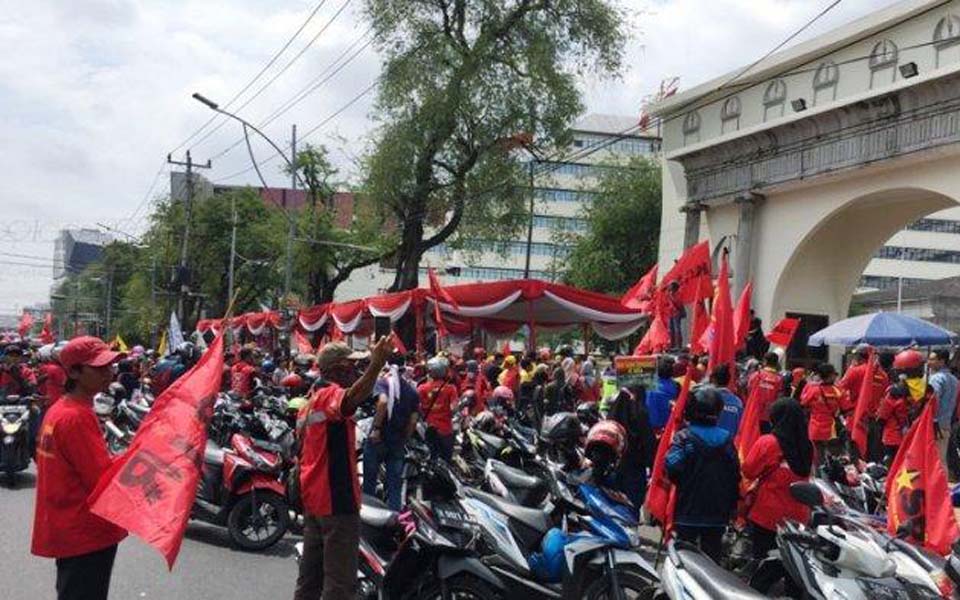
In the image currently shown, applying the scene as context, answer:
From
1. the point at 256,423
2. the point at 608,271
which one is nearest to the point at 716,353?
the point at 256,423

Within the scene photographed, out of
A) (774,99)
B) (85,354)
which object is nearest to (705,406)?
(85,354)

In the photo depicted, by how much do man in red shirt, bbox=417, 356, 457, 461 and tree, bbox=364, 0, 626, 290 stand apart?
14974 millimetres

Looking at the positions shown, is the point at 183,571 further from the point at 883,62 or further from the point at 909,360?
the point at 883,62

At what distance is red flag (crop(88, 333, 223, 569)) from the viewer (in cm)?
387

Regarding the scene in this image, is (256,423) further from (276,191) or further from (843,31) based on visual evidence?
(276,191)

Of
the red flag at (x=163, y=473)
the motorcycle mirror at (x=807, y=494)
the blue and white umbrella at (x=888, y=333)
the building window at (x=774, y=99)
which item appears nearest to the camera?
the red flag at (x=163, y=473)

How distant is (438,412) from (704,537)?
590cm

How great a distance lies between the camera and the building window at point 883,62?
57.8 feet

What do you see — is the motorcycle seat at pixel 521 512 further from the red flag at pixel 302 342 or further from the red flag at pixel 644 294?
the red flag at pixel 302 342

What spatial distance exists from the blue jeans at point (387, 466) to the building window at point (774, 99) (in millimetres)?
14249

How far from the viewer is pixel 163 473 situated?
159 inches

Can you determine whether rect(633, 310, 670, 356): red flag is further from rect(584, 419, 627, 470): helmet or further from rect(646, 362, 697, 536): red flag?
rect(584, 419, 627, 470): helmet

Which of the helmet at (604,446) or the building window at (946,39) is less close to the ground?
the building window at (946,39)

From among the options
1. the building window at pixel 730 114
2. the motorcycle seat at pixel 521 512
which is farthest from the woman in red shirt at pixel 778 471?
the building window at pixel 730 114
